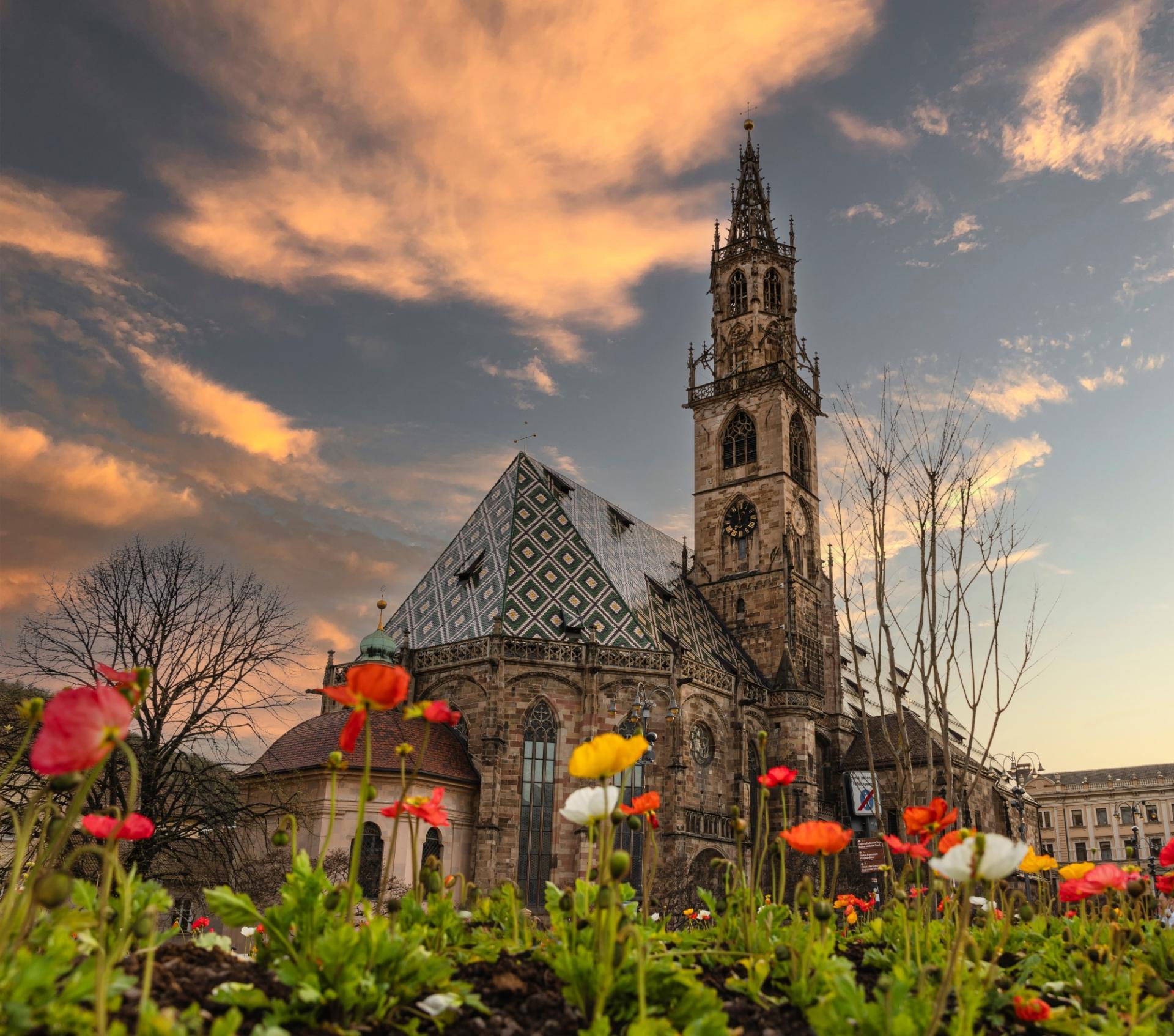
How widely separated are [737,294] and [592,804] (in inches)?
1760

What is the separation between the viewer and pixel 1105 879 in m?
4.11

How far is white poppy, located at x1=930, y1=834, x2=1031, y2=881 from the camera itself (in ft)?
8.99

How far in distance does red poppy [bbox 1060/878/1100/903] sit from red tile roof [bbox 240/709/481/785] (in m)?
20.8

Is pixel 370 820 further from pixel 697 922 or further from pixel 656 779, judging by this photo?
pixel 697 922

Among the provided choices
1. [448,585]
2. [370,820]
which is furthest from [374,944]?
[448,585]

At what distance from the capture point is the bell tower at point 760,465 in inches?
1508

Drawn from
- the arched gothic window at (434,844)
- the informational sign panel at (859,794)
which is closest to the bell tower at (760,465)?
the informational sign panel at (859,794)

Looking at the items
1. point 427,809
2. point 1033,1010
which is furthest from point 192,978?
point 1033,1010

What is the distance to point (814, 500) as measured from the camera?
140 feet

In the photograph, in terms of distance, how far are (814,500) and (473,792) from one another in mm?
23141

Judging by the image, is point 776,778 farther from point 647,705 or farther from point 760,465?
point 760,465

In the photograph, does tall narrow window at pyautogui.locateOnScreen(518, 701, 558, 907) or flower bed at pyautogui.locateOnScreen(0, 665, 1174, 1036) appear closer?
flower bed at pyautogui.locateOnScreen(0, 665, 1174, 1036)

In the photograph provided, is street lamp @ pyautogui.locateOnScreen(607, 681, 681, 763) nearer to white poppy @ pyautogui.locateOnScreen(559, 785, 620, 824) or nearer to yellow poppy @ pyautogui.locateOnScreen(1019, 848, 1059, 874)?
yellow poppy @ pyautogui.locateOnScreen(1019, 848, 1059, 874)

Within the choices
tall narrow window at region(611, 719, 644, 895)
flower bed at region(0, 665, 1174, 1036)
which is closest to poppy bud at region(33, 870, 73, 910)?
flower bed at region(0, 665, 1174, 1036)
